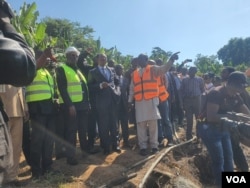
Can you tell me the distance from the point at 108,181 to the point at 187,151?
3438mm

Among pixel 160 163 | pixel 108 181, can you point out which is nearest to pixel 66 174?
pixel 108 181

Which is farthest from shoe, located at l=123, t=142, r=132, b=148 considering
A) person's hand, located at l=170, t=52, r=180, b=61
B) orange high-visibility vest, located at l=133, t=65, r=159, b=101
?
person's hand, located at l=170, t=52, r=180, b=61

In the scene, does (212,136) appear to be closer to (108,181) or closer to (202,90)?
(108,181)

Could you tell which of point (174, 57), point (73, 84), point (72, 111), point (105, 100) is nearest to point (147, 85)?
point (174, 57)

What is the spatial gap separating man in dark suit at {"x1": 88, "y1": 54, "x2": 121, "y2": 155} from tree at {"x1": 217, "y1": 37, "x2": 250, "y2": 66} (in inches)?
2241

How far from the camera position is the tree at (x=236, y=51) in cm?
6206

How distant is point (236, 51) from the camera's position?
6375 cm

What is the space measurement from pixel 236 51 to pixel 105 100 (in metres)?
61.5

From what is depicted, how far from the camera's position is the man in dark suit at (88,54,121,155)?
6543 mm

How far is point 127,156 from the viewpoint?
6609 millimetres

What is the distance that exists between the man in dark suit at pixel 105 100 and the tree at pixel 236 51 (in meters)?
56.9

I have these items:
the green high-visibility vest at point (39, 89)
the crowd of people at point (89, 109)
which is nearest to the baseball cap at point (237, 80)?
the crowd of people at point (89, 109)

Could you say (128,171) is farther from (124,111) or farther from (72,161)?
(124,111)

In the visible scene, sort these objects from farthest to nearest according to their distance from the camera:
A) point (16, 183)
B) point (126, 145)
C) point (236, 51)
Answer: point (236, 51)
point (126, 145)
point (16, 183)
